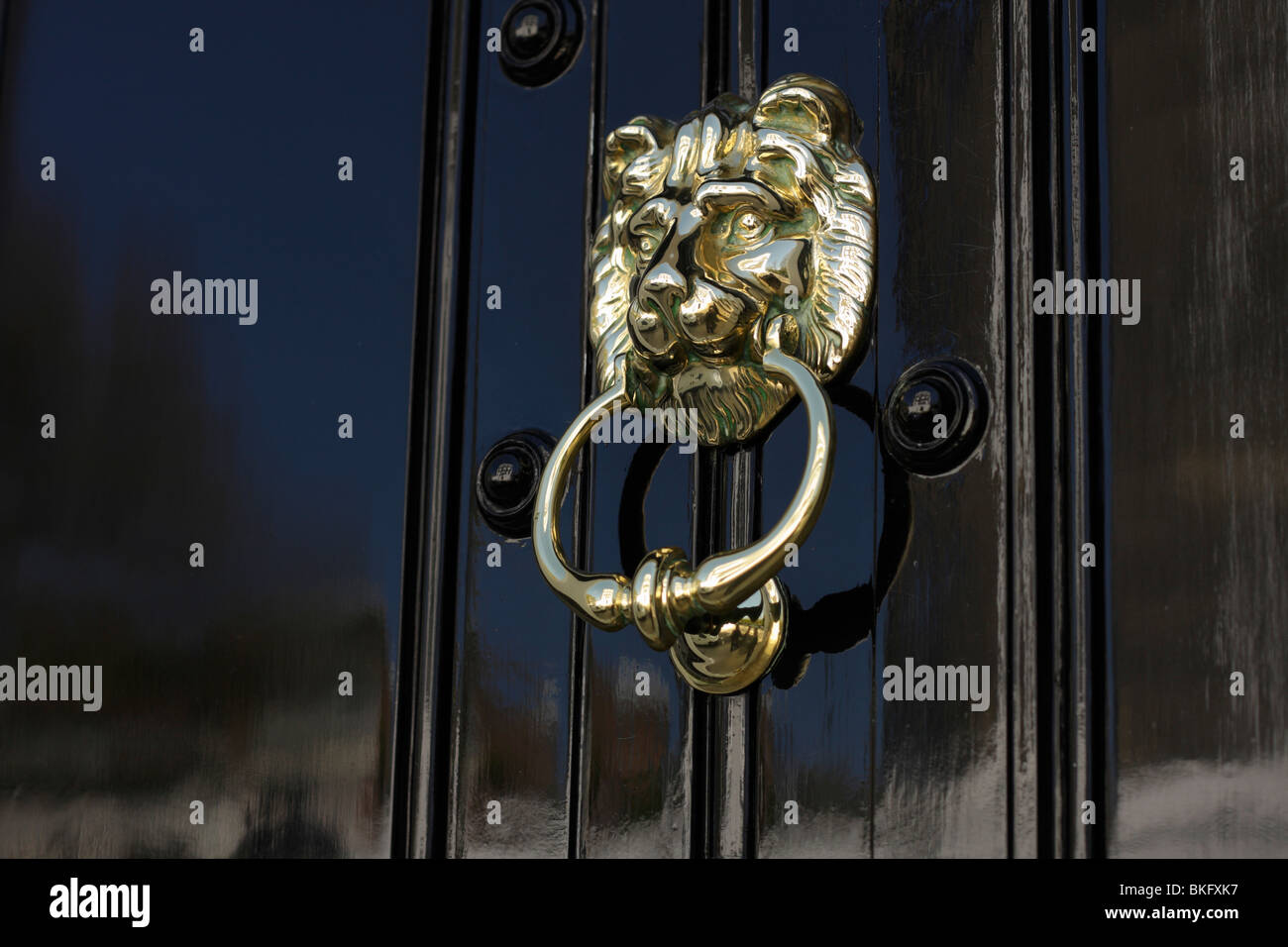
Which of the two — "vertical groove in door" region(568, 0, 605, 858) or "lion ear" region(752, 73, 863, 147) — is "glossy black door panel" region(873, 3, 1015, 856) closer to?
"lion ear" region(752, 73, 863, 147)

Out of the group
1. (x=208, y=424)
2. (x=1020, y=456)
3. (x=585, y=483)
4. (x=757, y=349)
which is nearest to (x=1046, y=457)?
(x=1020, y=456)

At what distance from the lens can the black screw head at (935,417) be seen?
2.40 feet

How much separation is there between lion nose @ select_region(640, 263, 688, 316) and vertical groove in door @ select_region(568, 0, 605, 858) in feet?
0.31

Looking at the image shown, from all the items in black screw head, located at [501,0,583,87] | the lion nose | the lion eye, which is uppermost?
black screw head, located at [501,0,583,87]

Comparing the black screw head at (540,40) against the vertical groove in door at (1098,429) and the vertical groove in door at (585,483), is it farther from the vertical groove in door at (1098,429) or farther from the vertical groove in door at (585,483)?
the vertical groove in door at (1098,429)

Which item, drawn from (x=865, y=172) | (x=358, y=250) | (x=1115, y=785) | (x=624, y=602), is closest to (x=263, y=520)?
(x=358, y=250)

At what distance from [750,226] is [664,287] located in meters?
0.06

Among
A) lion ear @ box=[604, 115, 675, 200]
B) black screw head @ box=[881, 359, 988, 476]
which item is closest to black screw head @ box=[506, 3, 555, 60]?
lion ear @ box=[604, 115, 675, 200]

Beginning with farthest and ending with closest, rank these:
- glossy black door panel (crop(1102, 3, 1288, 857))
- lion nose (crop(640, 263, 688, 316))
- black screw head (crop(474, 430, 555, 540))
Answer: black screw head (crop(474, 430, 555, 540)), lion nose (crop(640, 263, 688, 316)), glossy black door panel (crop(1102, 3, 1288, 857))

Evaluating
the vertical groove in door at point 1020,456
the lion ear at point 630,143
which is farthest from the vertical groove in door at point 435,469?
the vertical groove in door at point 1020,456

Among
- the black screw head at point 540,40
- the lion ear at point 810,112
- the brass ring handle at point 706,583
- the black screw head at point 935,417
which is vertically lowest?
the brass ring handle at point 706,583

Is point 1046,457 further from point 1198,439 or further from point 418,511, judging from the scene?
point 418,511

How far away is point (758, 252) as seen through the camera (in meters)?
0.77

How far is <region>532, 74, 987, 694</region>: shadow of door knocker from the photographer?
740 millimetres
